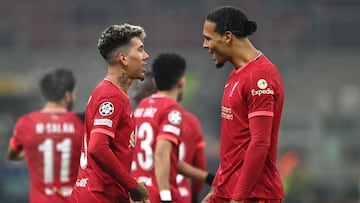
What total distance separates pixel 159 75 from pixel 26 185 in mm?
10432

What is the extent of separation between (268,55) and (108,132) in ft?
57.8

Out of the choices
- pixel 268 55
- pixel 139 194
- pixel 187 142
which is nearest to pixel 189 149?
pixel 187 142

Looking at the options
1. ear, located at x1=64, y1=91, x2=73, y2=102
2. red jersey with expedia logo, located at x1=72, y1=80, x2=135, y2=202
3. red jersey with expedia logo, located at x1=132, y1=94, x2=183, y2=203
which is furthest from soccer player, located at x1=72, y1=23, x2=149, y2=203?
ear, located at x1=64, y1=91, x2=73, y2=102

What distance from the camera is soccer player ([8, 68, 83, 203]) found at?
9.52m

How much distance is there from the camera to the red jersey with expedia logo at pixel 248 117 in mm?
6910

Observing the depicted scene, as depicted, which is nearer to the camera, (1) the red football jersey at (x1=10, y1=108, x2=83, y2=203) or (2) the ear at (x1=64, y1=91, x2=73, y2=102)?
(1) the red football jersey at (x1=10, y1=108, x2=83, y2=203)

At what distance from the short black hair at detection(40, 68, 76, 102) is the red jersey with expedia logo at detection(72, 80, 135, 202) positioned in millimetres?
2655

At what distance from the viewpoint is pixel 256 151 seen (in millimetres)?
Result: 6855

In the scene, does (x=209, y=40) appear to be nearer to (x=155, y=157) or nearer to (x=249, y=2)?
(x=155, y=157)

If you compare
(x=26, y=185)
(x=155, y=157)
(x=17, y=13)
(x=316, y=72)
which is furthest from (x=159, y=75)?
(x=17, y=13)

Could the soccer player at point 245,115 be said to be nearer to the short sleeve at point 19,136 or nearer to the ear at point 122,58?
the ear at point 122,58

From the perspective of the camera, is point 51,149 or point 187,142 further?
point 187,142

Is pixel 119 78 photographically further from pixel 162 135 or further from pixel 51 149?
pixel 51 149

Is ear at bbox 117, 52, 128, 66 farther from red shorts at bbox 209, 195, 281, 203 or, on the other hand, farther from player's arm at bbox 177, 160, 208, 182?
player's arm at bbox 177, 160, 208, 182
